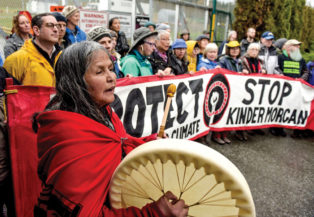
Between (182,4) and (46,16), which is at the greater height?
(182,4)

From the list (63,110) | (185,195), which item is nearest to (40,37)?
(63,110)

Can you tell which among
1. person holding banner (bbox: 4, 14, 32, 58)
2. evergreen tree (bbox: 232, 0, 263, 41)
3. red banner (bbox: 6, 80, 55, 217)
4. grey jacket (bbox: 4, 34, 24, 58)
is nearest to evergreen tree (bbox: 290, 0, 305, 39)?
evergreen tree (bbox: 232, 0, 263, 41)

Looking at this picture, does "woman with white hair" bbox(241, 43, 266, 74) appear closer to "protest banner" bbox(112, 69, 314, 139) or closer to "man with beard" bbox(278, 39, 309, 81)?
"protest banner" bbox(112, 69, 314, 139)

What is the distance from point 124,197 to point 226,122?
154 inches

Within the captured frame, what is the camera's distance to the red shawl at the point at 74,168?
1.08m

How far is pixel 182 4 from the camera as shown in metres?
11.6

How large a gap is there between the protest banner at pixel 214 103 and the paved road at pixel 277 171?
41 cm

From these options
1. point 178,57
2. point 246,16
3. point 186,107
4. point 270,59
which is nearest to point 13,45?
point 178,57

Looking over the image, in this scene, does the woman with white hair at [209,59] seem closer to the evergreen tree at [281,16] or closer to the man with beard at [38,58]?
the man with beard at [38,58]

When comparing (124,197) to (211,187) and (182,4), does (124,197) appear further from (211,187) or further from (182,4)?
(182,4)

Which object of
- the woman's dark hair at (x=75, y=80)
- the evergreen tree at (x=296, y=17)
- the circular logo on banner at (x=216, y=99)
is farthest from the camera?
the evergreen tree at (x=296, y=17)

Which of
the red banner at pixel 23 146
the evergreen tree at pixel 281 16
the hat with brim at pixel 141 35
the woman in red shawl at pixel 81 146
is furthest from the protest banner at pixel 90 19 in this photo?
the evergreen tree at pixel 281 16

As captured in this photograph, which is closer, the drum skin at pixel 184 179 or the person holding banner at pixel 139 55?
the drum skin at pixel 184 179

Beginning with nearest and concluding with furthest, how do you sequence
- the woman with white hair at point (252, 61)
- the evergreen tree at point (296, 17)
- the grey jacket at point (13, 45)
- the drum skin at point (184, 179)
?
1. the drum skin at point (184, 179)
2. the grey jacket at point (13, 45)
3. the woman with white hair at point (252, 61)
4. the evergreen tree at point (296, 17)
